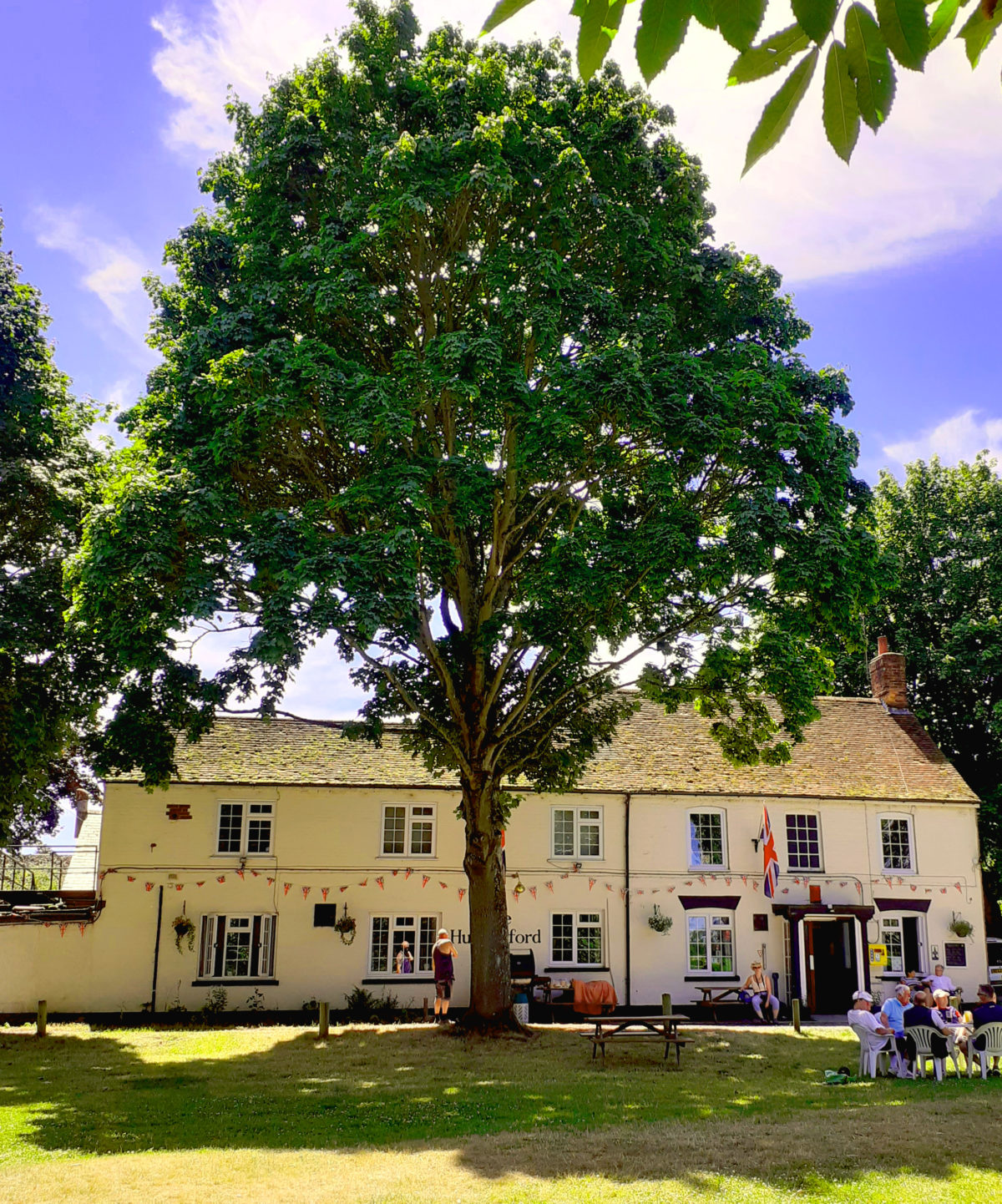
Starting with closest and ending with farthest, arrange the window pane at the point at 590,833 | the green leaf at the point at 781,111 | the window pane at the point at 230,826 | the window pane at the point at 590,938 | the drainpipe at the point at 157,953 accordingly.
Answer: the green leaf at the point at 781,111 → the drainpipe at the point at 157,953 → the window pane at the point at 230,826 → the window pane at the point at 590,938 → the window pane at the point at 590,833

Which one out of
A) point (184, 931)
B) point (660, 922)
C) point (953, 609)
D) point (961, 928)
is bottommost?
point (184, 931)

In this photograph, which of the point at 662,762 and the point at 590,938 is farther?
the point at 662,762

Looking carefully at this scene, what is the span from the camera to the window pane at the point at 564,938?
92.4 feet

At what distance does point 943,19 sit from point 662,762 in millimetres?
29812

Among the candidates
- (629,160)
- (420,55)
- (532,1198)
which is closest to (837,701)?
(629,160)

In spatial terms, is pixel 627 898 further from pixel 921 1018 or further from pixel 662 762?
pixel 921 1018

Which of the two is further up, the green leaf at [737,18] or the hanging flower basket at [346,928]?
the green leaf at [737,18]

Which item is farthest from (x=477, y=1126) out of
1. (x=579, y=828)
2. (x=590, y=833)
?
(x=590, y=833)

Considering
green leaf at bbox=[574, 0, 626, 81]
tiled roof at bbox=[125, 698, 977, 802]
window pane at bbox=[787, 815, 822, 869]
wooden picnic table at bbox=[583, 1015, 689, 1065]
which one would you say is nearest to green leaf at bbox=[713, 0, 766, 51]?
green leaf at bbox=[574, 0, 626, 81]

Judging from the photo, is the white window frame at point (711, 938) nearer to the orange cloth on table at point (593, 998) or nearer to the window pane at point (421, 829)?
the orange cloth on table at point (593, 998)

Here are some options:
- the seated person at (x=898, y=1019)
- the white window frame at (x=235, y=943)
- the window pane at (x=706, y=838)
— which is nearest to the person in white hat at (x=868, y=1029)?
the seated person at (x=898, y=1019)

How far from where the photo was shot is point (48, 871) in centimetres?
3534

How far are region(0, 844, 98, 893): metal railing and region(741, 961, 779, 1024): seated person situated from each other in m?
19.5

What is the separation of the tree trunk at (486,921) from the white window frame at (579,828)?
7.29 meters
